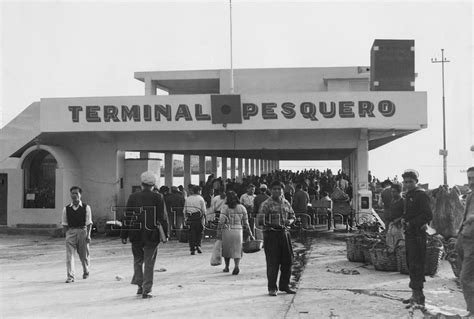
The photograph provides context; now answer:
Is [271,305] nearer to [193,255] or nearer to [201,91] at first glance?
[193,255]

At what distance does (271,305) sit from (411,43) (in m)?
11.4

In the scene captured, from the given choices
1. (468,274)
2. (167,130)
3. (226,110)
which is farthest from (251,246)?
(167,130)

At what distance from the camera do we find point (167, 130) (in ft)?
51.3

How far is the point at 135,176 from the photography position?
1809cm

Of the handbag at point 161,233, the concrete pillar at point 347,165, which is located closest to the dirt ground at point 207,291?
the handbag at point 161,233

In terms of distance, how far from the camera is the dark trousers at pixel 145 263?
7773mm

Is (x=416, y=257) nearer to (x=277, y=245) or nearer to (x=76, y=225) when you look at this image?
(x=277, y=245)

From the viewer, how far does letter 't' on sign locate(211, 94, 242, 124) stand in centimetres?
1527

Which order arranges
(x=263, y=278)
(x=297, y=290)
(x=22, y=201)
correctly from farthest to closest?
(x=22, y=201) < (x=263, y=278) < (x=297, y=290)

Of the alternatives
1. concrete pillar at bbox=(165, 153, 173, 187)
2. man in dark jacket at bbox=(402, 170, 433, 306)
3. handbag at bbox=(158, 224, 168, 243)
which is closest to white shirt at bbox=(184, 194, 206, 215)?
handbag at bbox=(158, 224, 168, 243)

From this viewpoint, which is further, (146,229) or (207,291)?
(207,291)

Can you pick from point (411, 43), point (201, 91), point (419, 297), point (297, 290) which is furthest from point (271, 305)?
point (201, 91)

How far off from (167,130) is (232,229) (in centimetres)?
646

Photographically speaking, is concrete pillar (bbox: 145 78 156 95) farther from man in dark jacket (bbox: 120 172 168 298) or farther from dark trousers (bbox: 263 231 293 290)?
dark trousers (bbox: 263 231 293 290)
